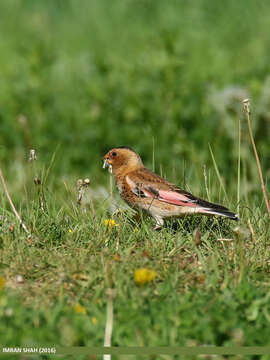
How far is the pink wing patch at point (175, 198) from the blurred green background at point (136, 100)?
6.97ft

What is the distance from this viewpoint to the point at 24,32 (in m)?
13.8

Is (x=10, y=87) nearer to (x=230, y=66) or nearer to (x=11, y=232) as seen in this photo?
(x=230, y=66)

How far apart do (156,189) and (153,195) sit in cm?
7

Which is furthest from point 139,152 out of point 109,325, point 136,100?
point 109,325

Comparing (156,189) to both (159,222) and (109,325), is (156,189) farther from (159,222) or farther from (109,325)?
(109,325)

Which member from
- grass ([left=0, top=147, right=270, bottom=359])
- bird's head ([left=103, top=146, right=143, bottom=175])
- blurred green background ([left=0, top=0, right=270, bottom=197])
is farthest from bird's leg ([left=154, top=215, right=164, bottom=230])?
A: blurred green background ([left=0, top=0, right=270, bottom=197])

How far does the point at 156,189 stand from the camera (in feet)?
20.0

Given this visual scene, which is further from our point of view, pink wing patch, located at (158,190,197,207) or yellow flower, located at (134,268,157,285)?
pink wing patch, located at (158,190,197,207)

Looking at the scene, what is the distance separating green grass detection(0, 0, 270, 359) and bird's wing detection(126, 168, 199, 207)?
7.5 inches

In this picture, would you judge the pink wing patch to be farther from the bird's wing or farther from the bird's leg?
the bird's leg

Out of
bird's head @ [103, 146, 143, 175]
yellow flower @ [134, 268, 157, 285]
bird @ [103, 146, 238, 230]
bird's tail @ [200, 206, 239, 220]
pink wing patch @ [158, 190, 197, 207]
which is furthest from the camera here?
bird's head @ [103, 146, 143, 175]

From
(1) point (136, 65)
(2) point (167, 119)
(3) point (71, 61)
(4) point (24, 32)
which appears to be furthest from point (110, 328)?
(4) point (24, 32)

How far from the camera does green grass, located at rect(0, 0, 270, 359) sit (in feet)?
14.2

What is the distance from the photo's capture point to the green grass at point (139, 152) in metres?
4.34
